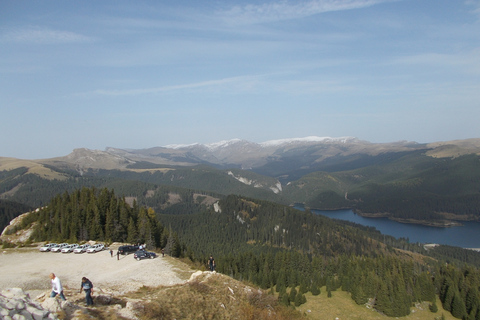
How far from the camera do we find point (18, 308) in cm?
1816

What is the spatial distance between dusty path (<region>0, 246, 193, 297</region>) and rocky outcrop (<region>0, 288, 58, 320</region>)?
16.2 metres

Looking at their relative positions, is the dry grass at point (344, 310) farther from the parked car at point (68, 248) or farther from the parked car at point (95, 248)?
the parked car at point (68, 248)

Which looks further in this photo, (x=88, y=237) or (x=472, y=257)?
(x=472, y=257)

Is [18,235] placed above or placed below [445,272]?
above

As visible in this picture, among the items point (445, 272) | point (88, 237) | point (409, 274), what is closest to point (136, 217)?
point (88, 237)

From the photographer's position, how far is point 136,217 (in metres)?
97.3

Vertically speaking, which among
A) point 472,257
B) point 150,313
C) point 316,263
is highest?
point 150,313

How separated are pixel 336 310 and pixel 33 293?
2906 inches

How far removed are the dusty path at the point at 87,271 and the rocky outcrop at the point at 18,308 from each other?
1617 cm

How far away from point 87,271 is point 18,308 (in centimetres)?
3314

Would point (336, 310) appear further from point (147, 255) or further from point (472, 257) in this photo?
point (472, 257)

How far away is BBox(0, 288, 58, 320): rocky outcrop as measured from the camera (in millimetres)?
17250

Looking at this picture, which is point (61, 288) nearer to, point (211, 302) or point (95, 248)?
point (211, 302)

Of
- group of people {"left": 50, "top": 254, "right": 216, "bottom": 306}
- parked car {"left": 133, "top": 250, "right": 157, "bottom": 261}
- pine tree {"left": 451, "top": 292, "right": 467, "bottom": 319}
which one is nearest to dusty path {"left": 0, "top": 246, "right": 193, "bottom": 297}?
parked car {"left": 133, "top": 250, "right": 157, "bottom": 261}
